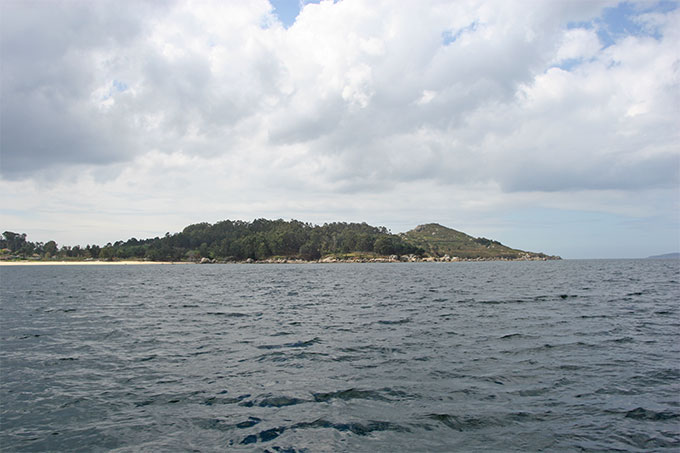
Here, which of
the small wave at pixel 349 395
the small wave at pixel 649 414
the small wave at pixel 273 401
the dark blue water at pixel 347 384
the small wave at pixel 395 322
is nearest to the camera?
the dark blue water at pixel 347 384

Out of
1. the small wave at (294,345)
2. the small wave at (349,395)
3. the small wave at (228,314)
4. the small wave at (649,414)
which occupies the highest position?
the small wave at (649,414)

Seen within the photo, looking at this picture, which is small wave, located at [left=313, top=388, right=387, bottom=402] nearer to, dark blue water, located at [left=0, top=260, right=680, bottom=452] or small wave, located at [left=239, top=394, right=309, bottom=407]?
dark blue water, located at [left=0, top=260, right=680, bottom=452]

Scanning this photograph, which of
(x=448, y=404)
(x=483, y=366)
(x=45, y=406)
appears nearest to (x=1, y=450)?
(x=45, y=406)

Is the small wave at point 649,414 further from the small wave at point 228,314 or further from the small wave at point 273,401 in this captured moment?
the small wave at point 228,314

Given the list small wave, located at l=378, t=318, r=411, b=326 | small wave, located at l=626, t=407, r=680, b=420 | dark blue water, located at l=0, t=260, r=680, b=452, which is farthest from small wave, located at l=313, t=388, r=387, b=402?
small wave, located at l=378, t=318, r=411, b=326

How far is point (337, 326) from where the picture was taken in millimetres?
28281

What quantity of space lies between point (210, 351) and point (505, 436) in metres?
15.3

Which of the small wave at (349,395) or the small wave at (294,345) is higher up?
the small wave at (349,395)

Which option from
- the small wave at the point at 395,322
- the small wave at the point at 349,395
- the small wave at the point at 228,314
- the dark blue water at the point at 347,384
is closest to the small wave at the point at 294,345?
the dark blue water at the point at 347,384

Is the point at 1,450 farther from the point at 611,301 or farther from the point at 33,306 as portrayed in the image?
the point at 611,301

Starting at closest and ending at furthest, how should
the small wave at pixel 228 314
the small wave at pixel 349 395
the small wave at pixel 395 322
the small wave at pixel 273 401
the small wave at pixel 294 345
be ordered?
1. the small wave at pixel 273 401
2. the small wave at pixel 349 395
3. the small wave at pixel 294 345
4. the small wave at pixel 395 322
5. the small wave at pixel 228 314

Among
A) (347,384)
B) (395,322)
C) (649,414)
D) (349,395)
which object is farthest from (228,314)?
(649,414)

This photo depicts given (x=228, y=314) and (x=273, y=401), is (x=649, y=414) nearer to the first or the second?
(x=273, y=401)

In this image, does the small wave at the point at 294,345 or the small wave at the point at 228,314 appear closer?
the small wave at the point at 294,345
